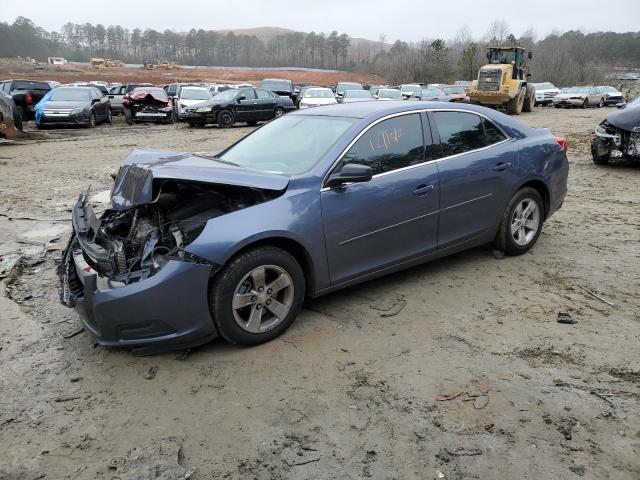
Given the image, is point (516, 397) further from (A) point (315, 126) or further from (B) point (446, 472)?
(A) point (315, 126)

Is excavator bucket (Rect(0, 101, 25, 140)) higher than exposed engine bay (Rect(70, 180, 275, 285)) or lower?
higher

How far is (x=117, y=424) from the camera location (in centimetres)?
292

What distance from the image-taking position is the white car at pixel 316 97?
21219 mm

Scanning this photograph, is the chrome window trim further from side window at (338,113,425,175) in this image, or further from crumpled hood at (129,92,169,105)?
crumpled hood at (129,92,169,105)

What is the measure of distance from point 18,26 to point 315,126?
115 m

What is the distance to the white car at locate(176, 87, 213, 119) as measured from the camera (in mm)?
20359

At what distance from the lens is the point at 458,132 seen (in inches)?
189

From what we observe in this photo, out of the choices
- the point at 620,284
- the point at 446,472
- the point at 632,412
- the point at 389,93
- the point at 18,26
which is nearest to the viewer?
the point at 446,472

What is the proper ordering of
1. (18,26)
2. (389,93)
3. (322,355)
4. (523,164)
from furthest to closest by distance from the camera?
(18,26)
(389,93)
(523,164)
(322,355)

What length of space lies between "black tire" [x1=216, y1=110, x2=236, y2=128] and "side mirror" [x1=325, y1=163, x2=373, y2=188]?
1614 centimetres

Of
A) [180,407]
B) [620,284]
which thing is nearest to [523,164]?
[620,284]

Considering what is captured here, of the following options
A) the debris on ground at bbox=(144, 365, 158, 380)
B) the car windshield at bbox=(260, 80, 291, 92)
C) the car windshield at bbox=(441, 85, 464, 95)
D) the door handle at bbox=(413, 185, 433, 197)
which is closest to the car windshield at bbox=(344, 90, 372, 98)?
the car windshield at bbox=(260, 80, 291, 92)

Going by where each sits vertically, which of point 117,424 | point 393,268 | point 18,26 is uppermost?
point 18,26

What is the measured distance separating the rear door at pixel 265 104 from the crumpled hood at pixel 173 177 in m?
16.3
